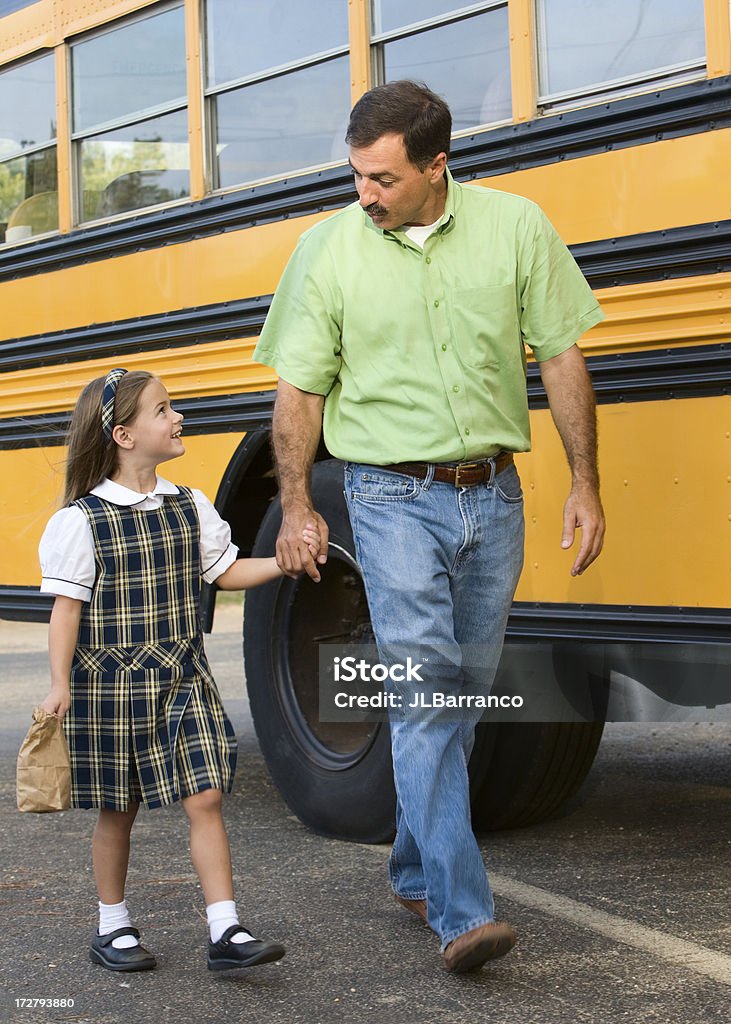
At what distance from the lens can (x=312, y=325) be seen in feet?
10.3

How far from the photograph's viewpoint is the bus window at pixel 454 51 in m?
3.71

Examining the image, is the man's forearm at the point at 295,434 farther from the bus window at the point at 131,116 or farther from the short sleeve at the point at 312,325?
the bus window at the point at 131,116

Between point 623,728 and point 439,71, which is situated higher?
point 439,71

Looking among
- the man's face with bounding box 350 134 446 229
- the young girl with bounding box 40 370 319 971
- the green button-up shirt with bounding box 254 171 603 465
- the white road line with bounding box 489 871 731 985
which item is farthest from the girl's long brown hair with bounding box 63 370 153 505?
the white road line with bounding box 489 871 731 985

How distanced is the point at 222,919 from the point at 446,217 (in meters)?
1.40

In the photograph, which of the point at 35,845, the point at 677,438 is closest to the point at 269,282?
the point at 677,438

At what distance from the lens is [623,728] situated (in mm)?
6008

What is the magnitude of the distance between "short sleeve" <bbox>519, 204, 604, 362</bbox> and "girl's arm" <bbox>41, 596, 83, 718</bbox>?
1035mm

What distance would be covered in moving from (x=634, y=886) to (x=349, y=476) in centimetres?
121

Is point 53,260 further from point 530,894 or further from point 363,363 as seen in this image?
point 530,894

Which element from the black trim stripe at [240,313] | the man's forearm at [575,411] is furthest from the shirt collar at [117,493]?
the black trim stripe at [240,313]

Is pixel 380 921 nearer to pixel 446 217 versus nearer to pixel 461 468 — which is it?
pixel 461 468

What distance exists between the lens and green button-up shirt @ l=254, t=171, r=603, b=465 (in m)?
3.07

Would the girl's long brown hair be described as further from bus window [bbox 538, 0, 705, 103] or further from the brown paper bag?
bus window [bbox 538, 0, 705, 103]
